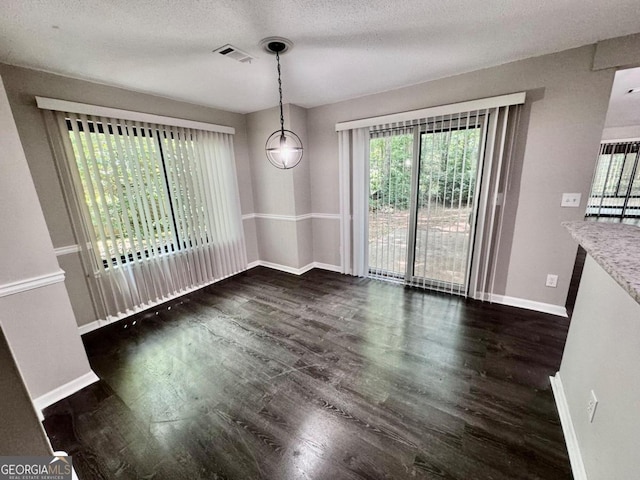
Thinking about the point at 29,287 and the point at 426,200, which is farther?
the point at 426,200

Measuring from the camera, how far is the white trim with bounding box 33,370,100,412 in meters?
1.82

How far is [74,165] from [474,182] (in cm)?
393

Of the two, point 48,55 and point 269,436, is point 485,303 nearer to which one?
point 269,436

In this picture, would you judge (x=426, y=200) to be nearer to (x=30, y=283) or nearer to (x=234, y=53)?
(x=234, y=53)

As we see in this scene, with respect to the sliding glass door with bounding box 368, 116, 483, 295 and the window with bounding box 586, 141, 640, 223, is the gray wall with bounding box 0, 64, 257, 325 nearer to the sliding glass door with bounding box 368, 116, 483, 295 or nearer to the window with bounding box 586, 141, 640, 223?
the sliding glass door with bounding box 368, 116, 483, 295

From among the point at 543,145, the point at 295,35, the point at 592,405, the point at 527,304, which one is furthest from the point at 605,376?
the point at 295,35

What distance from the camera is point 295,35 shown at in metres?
1.86

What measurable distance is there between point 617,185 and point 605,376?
859 centimetres

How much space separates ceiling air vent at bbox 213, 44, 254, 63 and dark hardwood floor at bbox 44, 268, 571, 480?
7.99ft

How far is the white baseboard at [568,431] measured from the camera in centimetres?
129

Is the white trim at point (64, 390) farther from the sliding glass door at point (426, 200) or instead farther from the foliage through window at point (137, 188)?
the sliding glass door at point (426, 200)

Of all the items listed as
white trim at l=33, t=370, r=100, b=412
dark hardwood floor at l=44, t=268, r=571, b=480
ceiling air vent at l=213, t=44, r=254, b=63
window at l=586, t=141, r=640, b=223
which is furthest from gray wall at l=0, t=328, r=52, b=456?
window at l=586, t=141, r=640, b=223

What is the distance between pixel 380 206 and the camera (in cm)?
349

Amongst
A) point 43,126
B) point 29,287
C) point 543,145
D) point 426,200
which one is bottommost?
point 29,287
